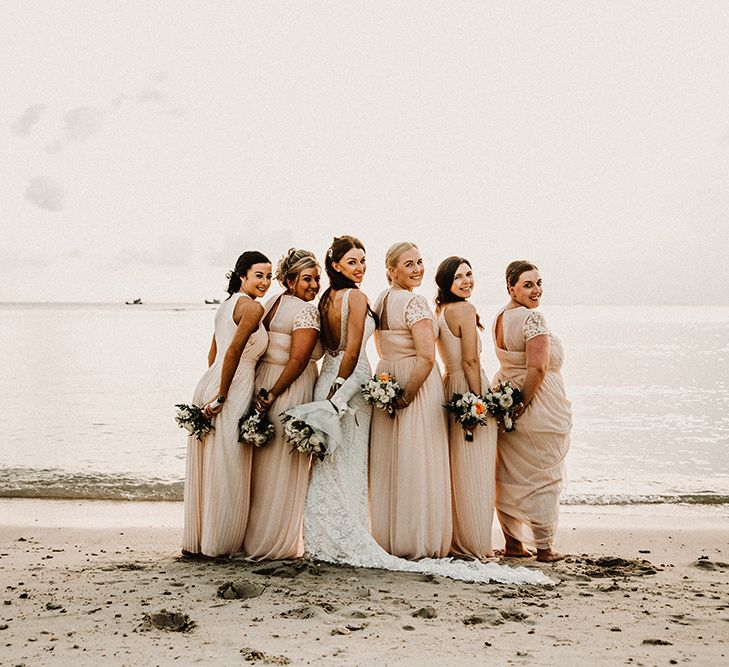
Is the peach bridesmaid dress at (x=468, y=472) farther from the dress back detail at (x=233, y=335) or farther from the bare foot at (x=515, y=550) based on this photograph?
the dress back detail at (x=233, y=335)

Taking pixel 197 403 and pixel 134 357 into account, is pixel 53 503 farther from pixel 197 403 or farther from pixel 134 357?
pixel 134 357

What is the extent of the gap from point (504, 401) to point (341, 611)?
2.23 meters

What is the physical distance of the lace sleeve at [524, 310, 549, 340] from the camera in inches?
262

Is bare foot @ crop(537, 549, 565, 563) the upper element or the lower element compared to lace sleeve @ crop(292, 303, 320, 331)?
lower

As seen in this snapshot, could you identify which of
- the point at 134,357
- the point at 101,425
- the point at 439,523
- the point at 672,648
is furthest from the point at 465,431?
the point at 134,357

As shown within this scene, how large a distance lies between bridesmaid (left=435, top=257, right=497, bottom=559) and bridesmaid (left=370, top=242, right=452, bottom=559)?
16cm

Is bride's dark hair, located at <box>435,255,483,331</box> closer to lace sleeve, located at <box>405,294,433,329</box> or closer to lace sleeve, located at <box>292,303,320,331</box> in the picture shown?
lace sleeve, located at <box>405,294,433,329</box>

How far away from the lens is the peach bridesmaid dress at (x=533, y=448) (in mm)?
6766

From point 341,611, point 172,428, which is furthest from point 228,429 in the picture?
point 172,428

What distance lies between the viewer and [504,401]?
21.4 ft

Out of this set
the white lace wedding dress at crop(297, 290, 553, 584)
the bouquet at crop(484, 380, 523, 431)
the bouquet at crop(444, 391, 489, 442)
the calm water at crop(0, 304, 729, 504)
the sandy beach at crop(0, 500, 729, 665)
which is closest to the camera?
the sandy beach at crop(0, 500, 729, 665)

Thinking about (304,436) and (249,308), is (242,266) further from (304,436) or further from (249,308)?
(304,436)

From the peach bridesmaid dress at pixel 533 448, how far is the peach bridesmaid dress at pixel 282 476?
5.48 feet

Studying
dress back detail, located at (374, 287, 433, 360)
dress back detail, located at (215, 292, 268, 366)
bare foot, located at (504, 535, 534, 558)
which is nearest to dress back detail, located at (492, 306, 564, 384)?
dress back detail, located at (374, 287, 433, 360)
